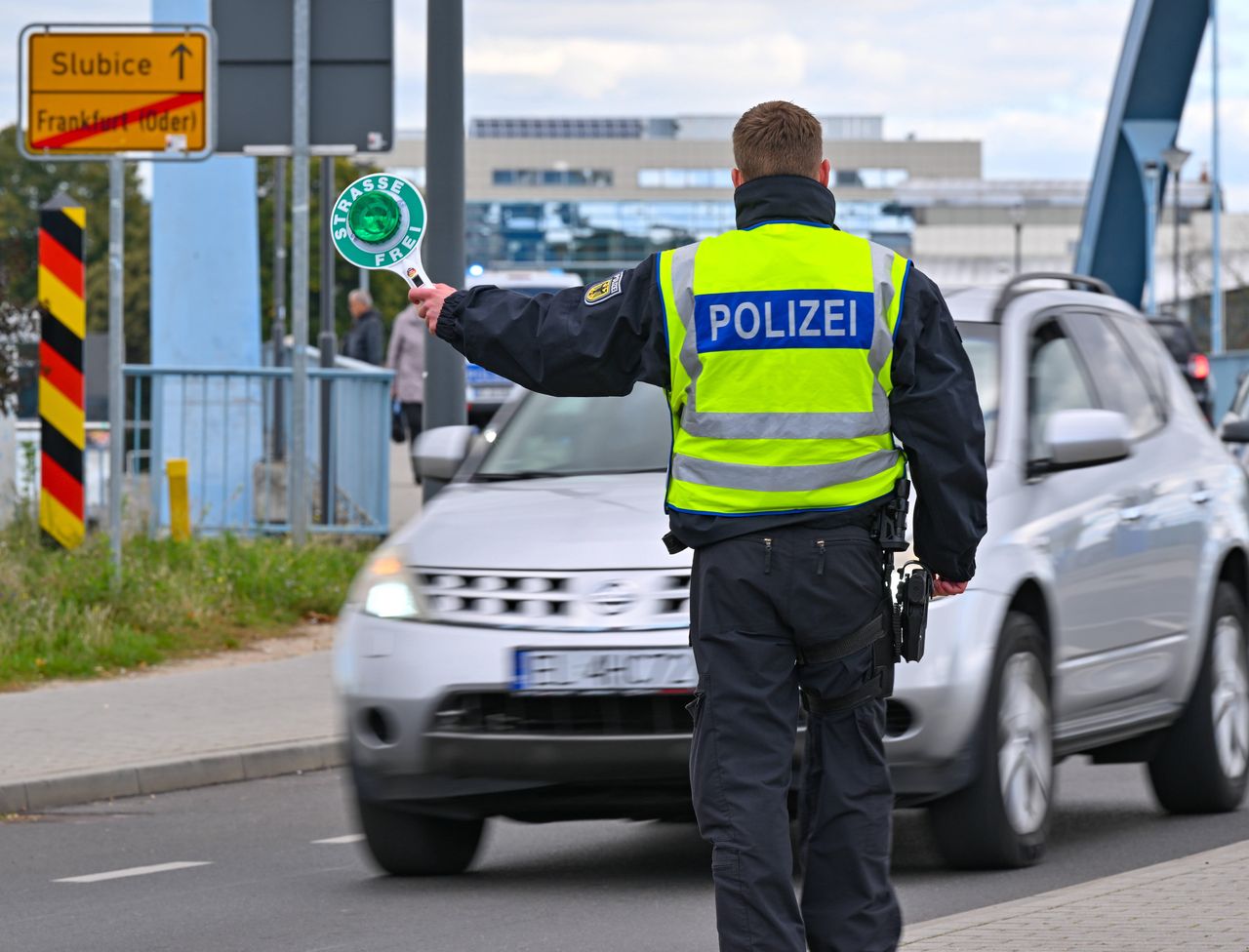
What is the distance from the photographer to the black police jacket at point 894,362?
15.3 feet

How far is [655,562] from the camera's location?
674cm

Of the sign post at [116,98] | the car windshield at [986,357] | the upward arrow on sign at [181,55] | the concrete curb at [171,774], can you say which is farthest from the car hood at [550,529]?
the upward arrow on sign at [181,55]

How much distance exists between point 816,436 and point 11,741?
5.96m

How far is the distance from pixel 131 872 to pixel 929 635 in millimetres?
2566

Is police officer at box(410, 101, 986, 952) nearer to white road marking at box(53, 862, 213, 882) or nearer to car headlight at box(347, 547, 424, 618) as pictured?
car headlight at box(347, 547, 424, 618)

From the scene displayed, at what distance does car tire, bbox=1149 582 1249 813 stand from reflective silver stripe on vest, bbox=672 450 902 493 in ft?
13.4

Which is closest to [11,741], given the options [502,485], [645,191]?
[502,485]

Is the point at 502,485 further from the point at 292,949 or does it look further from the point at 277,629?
the point at 277,629

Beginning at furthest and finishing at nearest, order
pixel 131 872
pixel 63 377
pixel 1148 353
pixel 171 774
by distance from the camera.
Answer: pixel 63 377, pixel 171 774, pixel 1148 353, pixel 131 872

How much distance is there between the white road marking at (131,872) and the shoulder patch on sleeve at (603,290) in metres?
3.45

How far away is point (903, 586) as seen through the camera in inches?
188

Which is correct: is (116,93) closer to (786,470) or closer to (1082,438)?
(1082,438)

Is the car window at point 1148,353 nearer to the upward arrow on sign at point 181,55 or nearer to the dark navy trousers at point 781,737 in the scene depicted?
the dark navy trousers at point 781,737

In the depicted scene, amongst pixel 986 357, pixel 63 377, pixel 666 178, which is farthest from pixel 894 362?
pixel 666 178
